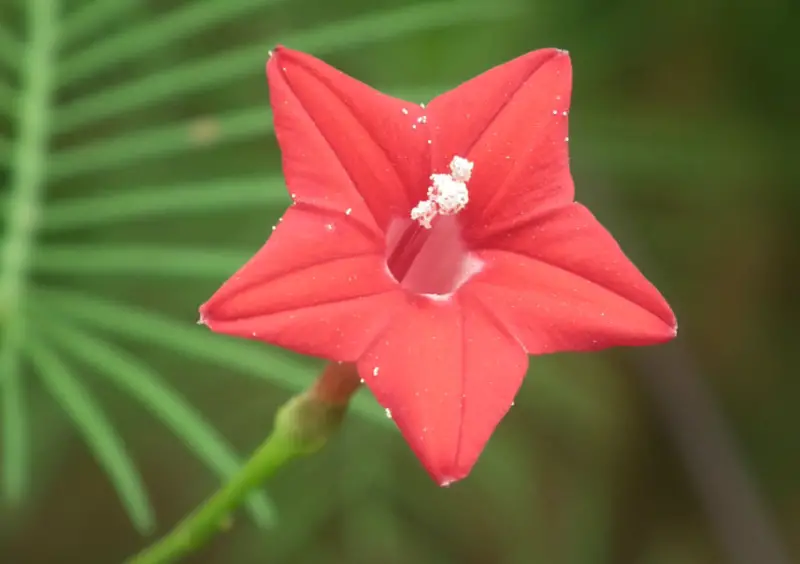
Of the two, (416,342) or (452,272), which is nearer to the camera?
(416,342)

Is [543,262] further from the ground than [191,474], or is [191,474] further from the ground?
[543,262]

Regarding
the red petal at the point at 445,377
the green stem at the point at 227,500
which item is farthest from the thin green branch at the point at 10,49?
the red petal at the point at 445,377

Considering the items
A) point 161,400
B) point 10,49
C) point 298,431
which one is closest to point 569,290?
point 298,431

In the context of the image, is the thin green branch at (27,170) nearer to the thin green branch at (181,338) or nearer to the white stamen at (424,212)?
the thin green branch at (181,338)

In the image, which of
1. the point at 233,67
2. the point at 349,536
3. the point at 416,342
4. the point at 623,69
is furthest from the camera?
the point at 623,69

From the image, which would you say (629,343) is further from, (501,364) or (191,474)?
(191,474)

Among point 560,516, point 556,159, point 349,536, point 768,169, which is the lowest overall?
point 560,516

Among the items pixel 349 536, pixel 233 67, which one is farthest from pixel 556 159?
pixel 349 536
